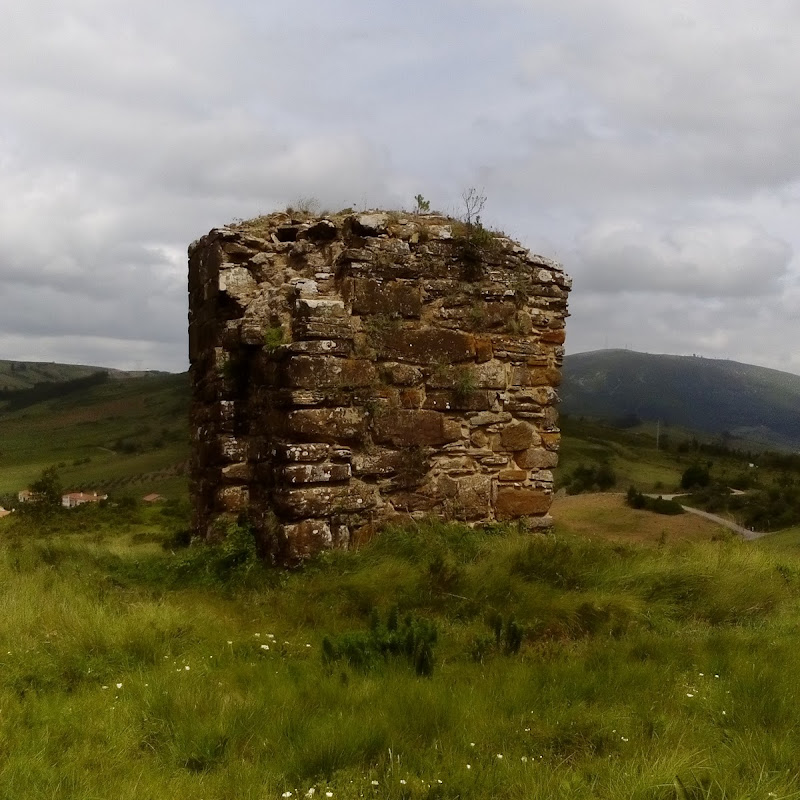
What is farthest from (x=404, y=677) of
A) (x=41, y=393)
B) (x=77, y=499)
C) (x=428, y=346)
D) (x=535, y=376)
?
(x=41, y=393)

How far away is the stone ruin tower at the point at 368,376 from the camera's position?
666 cm

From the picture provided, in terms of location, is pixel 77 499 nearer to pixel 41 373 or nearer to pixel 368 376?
pixel 368 376

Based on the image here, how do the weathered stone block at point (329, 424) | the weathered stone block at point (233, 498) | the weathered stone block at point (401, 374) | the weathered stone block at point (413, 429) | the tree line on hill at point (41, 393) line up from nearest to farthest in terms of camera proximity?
the weathered stone block at point (329, 424), the weathered stone block at point (413, 429), the weathered stone block at point (401, 374), the weathered stone block at point (233, 498), the tree line on hill at point (41, 393)

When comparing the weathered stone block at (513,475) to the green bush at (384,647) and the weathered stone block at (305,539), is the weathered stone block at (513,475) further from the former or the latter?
the green bush at (384,647)

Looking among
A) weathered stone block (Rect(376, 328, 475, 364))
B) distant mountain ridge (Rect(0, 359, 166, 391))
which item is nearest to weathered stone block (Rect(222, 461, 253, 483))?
weathered stone block (Rect(376, 328, 475, 364))

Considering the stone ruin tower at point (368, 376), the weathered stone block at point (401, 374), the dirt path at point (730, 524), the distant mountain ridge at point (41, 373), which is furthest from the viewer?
the distant mountain ridge at point (41, 373)

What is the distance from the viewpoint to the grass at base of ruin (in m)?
3.00

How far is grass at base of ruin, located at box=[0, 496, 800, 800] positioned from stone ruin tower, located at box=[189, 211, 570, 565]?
23.1 inches

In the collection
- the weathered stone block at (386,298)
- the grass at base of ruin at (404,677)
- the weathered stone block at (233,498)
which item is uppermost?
the weathered stone block at (386,298)

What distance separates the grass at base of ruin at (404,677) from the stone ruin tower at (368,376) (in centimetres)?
59

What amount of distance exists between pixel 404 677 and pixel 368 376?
11.4 ft

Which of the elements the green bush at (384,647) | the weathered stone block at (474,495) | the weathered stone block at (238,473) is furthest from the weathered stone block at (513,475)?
the green bush at (384,647)

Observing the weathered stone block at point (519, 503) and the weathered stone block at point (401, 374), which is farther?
the weathered stone block at point (519, 503)

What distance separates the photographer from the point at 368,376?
696cm
